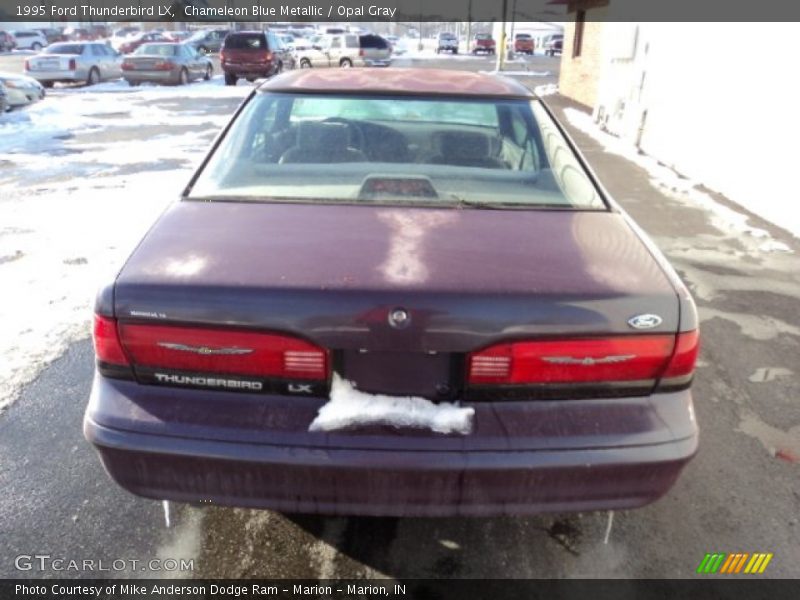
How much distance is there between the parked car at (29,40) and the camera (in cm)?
4391

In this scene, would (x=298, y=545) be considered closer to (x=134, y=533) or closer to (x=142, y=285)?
(x=134, y=533)

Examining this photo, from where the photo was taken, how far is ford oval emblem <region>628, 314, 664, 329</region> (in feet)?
6.15

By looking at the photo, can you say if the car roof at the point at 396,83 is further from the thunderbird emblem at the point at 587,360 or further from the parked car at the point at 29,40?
the parked car at the point at 29,40

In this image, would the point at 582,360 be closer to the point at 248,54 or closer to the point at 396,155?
the point at 396,155

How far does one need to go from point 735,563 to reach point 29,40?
54062 mm

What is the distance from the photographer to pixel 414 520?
8.32 ft

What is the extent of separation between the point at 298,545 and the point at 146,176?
25.1 ft

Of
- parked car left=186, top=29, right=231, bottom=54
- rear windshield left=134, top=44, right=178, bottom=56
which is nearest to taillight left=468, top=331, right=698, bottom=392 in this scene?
rear windshield left=134, top=44, right=178, bottom=56

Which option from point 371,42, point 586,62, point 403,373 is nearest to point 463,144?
point 403,373

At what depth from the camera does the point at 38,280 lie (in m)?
4.86

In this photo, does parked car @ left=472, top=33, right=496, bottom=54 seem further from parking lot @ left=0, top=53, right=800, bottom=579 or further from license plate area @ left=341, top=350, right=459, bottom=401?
license plate area @ left=341, top=350, right=459, bottom=401

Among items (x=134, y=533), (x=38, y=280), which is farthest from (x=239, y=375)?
(x=38, y=280)

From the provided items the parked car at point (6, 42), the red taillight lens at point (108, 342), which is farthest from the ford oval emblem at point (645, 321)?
the parked car at point (6, 42)

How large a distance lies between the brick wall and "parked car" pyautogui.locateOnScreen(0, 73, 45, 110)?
13.7 meters
